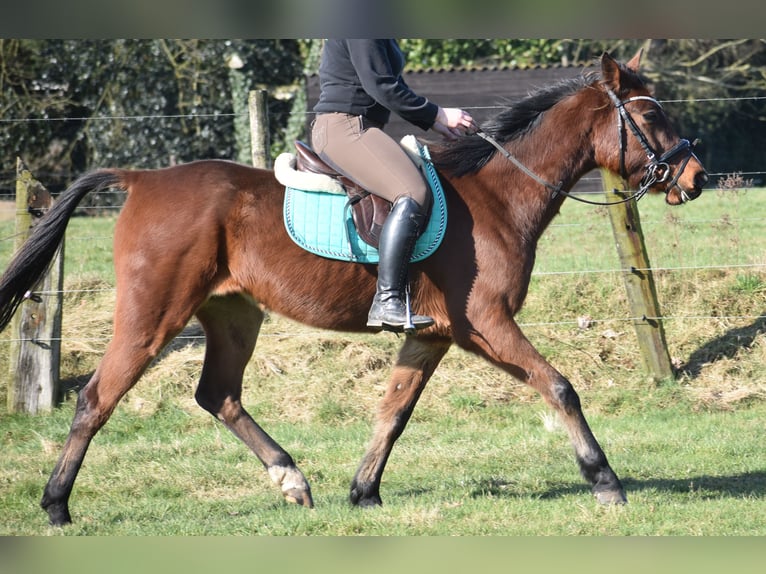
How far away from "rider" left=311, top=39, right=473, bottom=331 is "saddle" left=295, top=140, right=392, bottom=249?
0.07 meters

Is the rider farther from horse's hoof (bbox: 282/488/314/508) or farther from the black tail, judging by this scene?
the black tail

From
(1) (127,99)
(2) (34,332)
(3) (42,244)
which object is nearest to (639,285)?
(3) (42,244)

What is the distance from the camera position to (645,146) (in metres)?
5.94

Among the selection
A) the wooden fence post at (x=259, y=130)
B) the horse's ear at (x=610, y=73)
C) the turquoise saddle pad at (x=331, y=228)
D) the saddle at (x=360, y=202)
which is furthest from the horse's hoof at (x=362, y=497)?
the wooden fence post at (x=259, y=130)

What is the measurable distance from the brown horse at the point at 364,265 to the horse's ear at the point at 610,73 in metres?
0.01

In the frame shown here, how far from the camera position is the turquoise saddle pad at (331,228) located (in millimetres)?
5742

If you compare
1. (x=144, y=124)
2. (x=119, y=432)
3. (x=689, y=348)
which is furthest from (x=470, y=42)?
(x=119, y=432)

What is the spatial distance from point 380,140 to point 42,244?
87.0 inches

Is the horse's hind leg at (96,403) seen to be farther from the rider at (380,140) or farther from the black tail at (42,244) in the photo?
the rider at (380,140)

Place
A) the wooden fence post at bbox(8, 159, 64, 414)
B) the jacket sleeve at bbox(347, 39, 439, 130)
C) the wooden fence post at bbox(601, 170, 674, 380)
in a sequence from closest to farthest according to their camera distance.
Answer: the jacket sleeve at bbox(347, 39, 439, 130)
the wooden fence post at bbox(8, 159, 64, 414)
the wooden fence post at bbox(601, 170, 674, 380)

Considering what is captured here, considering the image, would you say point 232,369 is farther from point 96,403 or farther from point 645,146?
point 645,146

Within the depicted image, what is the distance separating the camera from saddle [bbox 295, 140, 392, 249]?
5.71 metres

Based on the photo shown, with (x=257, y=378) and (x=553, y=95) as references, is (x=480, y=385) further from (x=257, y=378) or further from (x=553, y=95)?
(x=553, y=95)

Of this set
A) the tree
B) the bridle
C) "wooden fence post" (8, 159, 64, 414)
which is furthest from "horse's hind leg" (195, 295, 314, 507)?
the tree
